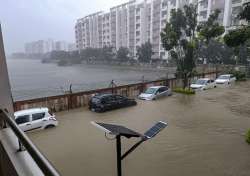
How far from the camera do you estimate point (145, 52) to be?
53156 millimetres

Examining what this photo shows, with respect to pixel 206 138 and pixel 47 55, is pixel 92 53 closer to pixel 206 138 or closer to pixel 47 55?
pixel 47 55

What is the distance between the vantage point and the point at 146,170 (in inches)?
259

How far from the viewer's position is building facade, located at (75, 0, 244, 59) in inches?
1973

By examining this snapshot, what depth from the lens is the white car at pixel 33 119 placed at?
9.51 meters

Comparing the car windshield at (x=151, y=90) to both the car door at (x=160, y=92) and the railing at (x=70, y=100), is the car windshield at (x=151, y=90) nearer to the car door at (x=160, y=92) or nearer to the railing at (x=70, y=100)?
the car door at (x=160, y=92)

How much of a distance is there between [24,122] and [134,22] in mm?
66208

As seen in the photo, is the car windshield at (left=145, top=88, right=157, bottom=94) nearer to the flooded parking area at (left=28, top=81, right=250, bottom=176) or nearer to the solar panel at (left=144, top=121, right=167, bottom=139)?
the flooded parking area at (left=28, top=81, right=250, bottom=176)

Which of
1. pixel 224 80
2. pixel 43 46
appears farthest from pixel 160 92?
pixel 43 46

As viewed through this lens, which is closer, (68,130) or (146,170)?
(146,170)

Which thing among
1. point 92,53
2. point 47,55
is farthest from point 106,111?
point 47,55

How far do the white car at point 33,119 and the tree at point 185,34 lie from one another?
12.4m

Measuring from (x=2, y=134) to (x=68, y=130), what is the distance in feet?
27.0

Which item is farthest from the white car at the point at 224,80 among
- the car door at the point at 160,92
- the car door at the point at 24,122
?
the car door at the point at 24,122

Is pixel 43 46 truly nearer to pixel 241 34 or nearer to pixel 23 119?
pixel 23 119
